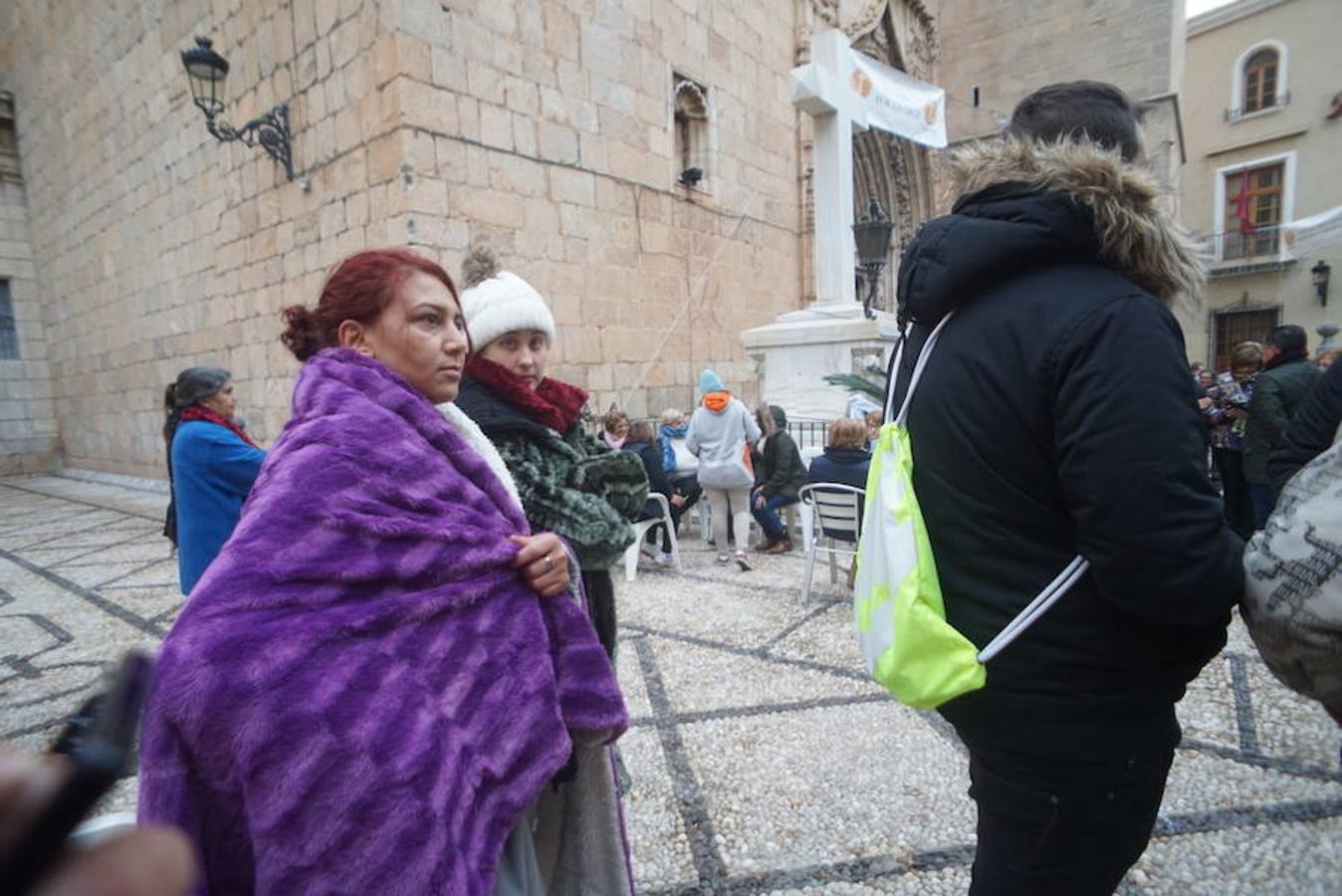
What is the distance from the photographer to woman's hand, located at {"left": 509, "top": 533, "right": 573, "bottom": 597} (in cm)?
117

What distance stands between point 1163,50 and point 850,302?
11.9m

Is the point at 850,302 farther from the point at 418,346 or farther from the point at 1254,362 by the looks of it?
the point at 418,346

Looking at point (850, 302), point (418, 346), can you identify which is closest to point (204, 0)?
point (850, 302)

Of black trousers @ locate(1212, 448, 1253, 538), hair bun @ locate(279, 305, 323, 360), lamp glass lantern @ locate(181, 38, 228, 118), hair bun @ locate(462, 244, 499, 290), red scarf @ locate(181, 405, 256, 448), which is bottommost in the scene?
black trousers @ locate(1212, 448, 1253, 538)

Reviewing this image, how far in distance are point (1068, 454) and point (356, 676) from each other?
105cm

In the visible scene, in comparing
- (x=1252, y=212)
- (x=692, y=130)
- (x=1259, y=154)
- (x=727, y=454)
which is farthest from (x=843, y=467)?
(x=1259, y=154)

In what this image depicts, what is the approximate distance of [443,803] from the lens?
971mm

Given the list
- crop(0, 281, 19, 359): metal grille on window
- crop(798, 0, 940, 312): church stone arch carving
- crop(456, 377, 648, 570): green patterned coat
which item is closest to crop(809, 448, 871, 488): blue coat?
crop(456, 377, 648, 570): green patterned coat

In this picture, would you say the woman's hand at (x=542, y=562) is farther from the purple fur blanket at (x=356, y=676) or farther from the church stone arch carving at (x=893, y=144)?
the church stone arch carving at (x=893, y=144)

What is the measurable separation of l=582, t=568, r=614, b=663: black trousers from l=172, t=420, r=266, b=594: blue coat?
1749mm

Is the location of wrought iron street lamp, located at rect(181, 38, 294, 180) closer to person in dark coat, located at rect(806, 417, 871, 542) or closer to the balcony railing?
person in dark coat, located at rect(806, 417, 871, 542)

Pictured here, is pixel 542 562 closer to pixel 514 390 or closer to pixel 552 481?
pixel 552 481

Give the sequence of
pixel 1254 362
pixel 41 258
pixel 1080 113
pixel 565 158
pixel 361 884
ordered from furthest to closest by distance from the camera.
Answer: pixel 41 258, pixel 565 158, pixel 1254 362, pixel 1080 113, pixel 361 884

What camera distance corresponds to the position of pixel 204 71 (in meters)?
6.27
